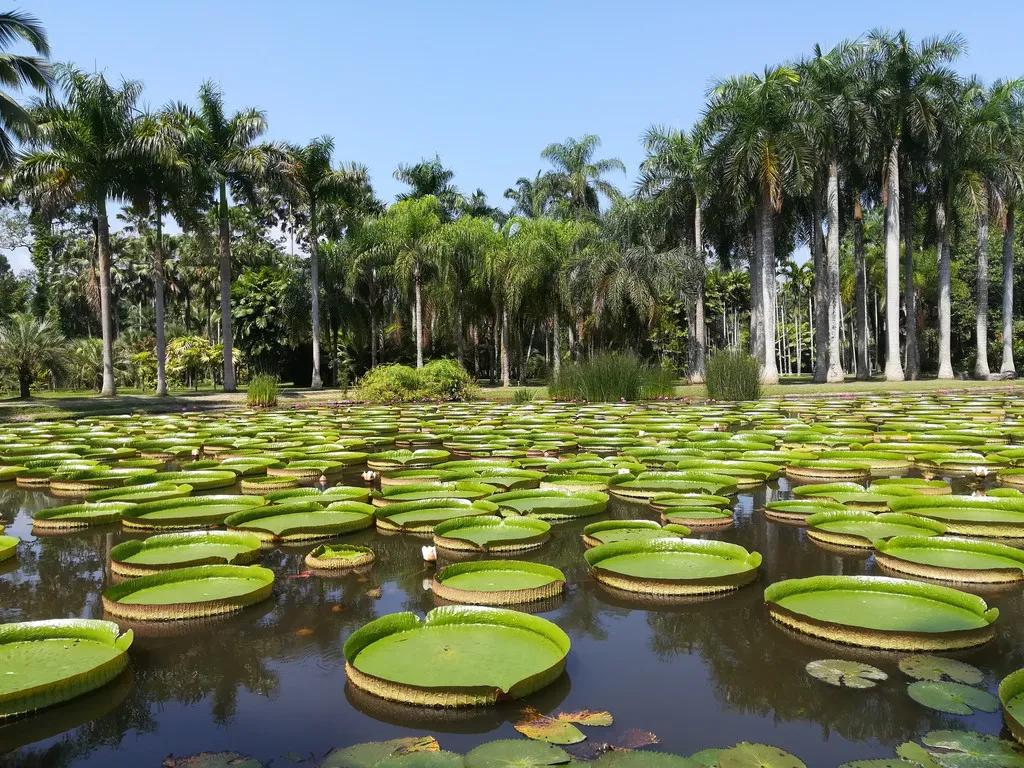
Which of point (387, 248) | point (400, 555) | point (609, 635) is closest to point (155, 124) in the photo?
point (387, 248)

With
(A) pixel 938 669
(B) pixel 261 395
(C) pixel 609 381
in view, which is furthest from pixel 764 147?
Result: (A) pixel 938 669

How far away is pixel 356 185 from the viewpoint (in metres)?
30.9

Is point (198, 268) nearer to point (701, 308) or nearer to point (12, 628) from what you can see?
point (701, 308)

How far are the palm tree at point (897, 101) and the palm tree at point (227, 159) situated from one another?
24162mm

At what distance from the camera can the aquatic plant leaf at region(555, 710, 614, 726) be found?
8.09 ft

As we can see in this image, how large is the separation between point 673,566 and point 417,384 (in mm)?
18036

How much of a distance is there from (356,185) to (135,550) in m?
28.5

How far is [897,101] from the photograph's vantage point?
2778 cm

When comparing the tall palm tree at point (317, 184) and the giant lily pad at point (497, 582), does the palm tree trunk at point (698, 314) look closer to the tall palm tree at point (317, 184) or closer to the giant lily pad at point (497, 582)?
the tall palm tree at point (317, 184)

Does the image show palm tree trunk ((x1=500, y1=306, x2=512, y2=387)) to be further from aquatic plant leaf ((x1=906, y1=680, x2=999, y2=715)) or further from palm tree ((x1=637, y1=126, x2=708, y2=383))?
aquatic plant leaf ((x1=906, y1=680, x2=999, y2=715))

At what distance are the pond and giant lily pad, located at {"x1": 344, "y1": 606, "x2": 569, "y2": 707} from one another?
0.07 metres

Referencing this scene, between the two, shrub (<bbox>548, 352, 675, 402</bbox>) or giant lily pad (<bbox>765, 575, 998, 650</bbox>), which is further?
shrub (<bbox>548, 352, 675, 402</bbox>)

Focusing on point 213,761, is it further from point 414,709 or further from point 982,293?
point 982,293

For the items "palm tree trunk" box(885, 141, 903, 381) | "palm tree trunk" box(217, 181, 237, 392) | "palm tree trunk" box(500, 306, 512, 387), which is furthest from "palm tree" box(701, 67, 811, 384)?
"palm tree trunk" box(217, 181, 237, 392)
